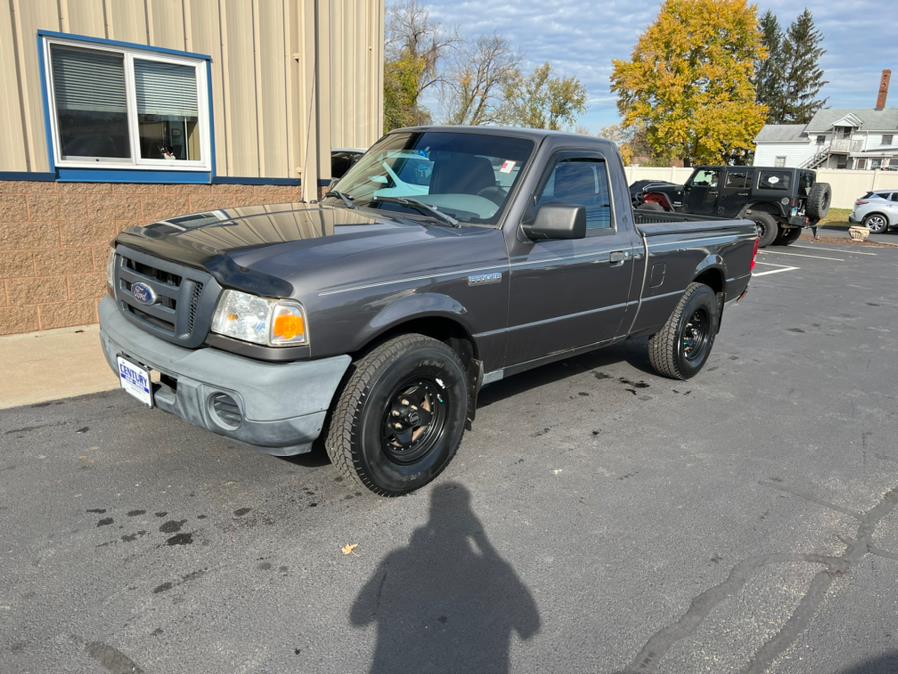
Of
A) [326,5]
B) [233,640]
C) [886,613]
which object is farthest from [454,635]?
[326,5]

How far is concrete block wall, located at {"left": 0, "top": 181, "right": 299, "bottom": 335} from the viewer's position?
5.98 m

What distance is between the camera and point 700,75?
43219 millimetres

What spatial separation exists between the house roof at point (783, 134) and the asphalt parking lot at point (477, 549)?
68693mm

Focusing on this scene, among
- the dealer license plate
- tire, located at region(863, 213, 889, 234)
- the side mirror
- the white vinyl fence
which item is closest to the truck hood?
the side mirror

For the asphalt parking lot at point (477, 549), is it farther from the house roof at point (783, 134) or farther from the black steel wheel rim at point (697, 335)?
the house roof at point (783, 134)

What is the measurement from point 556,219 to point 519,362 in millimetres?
950

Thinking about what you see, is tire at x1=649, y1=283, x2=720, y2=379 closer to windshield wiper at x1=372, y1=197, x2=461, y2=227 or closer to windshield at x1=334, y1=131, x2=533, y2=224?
windshield at x1=334, y1=131, x2=533, y2=224

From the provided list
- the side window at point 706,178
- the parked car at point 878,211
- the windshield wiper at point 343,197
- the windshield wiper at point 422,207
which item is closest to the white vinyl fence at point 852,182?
the parked car at point 878,211

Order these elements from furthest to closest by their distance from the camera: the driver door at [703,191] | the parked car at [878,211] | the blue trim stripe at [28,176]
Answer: the parked car at [878,211], the driver door at [703,191], the blue trim stripe at [28,176]

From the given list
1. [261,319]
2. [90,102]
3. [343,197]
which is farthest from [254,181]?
[261,319]

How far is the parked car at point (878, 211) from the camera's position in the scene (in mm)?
24219

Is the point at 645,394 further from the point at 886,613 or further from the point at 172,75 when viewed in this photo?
the point at 172,75

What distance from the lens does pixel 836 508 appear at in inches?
144

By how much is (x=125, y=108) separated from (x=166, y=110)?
16.3 inches
